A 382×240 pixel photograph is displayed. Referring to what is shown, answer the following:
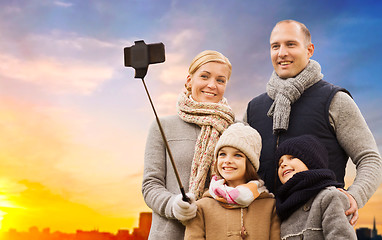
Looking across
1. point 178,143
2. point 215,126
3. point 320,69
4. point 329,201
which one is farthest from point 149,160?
point 320,69

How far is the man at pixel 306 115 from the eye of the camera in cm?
Answer: 347

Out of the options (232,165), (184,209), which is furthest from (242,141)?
(184,209)

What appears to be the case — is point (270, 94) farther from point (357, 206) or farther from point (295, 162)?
point (357, 206)

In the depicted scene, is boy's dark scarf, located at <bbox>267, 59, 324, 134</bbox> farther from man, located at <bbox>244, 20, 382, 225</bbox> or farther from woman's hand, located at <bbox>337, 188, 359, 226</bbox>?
woman's hand, located at <bbox>337, 188, 359, 226</bbox>

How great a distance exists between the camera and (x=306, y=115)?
3.55m

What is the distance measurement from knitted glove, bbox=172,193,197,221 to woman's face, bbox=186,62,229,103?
894 mm

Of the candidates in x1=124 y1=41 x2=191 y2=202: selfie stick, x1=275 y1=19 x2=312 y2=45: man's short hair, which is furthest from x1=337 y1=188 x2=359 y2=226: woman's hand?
x1=275 y1=19 x2=312 y2=45: man's short hair

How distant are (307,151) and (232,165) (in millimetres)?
516

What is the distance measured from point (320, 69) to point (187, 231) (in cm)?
180

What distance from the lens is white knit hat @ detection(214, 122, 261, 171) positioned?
3.03 meters

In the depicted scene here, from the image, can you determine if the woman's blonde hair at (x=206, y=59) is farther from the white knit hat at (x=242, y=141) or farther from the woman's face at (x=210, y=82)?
the white knit hat at (x=242, y=141)

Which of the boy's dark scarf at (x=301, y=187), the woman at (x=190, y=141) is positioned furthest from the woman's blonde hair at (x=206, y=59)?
the boy's dark scarf at (x=301, y=187)

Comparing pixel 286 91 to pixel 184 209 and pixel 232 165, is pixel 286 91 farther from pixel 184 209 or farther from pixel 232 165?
pixel 184 209

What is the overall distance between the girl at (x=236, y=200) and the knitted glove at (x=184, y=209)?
86mm
